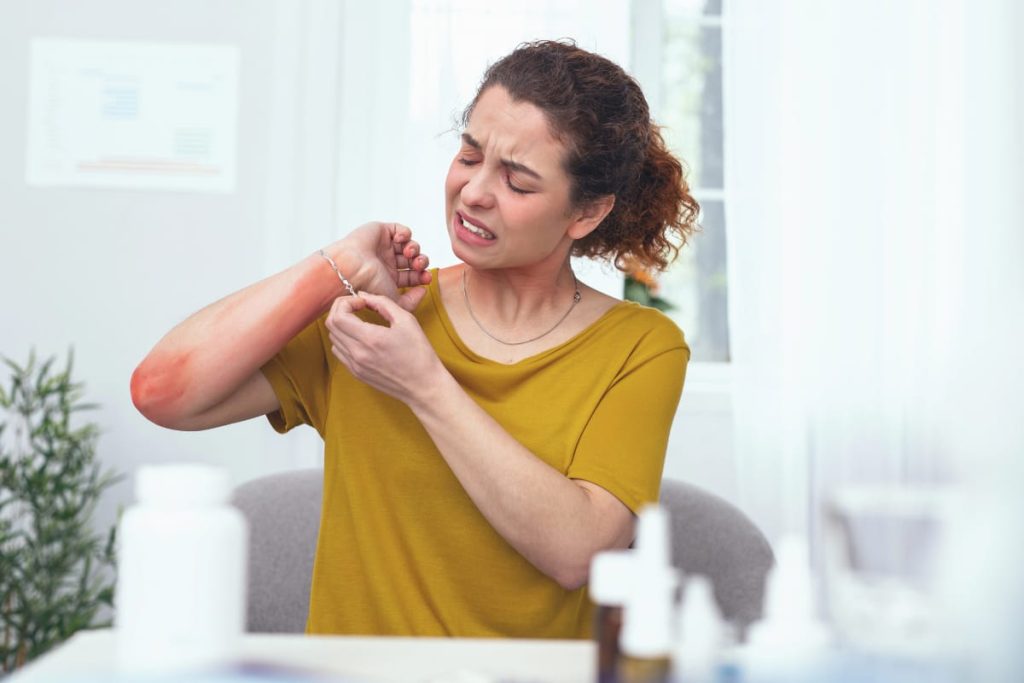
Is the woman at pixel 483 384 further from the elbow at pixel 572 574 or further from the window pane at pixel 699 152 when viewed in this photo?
the window pane at pixel 699 152

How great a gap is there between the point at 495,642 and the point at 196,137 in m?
2.13

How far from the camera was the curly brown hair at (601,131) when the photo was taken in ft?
4.42

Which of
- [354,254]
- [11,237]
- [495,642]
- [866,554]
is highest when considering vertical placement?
[11,237]

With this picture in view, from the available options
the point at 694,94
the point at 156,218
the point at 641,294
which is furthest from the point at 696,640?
the point at 694,94

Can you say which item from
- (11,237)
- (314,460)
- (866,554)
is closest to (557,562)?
(866,554)

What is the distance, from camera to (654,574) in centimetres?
60

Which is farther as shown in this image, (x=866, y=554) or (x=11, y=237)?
(x=11, y=237)

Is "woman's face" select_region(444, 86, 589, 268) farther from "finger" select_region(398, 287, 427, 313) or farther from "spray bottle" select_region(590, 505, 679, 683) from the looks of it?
"spray bottle" select_region(590, 505, 679, 683)

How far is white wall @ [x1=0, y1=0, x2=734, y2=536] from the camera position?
104 inches

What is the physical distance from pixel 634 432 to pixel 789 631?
0.68 meters

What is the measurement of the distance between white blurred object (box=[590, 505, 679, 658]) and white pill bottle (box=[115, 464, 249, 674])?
0.74ft

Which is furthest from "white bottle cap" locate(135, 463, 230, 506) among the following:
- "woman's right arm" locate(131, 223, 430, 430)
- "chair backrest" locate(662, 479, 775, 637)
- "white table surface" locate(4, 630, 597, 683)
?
"chair backrest" locate(662, 479, 775, 637)

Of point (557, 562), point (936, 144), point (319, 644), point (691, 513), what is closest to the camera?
point (319, 644)

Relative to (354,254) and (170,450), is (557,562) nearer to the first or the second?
(354,254)
